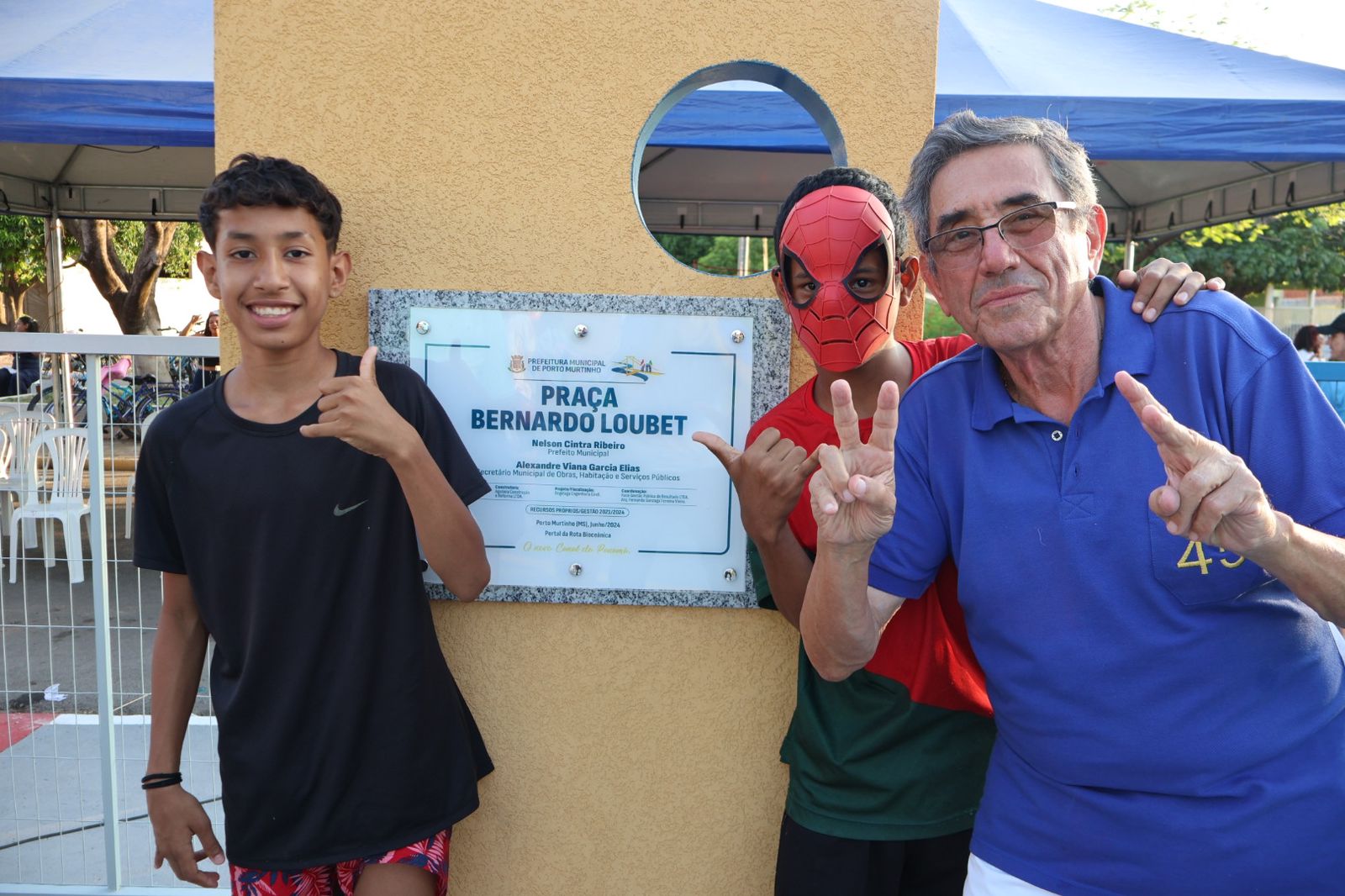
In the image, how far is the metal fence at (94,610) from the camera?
104 inches

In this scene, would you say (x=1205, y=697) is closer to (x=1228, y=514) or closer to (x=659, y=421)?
(x=1228, y=514)

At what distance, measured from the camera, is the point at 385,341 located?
2174mm

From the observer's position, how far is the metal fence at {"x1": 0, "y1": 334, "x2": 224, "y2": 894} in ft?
8.64

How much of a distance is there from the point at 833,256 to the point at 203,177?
8913 mm

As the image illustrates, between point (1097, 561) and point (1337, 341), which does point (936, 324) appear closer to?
point (1337, 341)

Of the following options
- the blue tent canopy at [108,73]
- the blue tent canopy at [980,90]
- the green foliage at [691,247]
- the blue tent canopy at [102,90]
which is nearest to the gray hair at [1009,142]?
the blue tent canopy at [980,90]

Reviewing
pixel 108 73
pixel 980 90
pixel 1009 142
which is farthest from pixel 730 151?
pixel 1009 142

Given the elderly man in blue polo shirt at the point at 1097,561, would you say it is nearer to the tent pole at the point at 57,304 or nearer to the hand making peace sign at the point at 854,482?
the hand making peace sign at the point at 854,482

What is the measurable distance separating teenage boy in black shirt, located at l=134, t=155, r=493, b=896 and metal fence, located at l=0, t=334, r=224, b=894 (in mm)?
503

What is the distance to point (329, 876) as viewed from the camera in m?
2.04

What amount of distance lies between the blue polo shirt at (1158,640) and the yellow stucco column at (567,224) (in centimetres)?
67

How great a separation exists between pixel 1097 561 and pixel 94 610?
257 cm

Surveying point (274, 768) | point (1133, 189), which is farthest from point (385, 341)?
point (1133, 189)

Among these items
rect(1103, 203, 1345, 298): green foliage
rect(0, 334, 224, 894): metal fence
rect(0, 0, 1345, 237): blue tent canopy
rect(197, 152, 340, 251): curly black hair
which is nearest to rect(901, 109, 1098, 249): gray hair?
rect(197, 152, 340, 251): curly black hair
